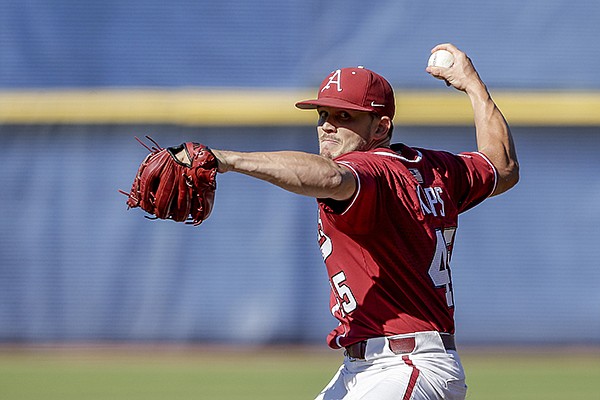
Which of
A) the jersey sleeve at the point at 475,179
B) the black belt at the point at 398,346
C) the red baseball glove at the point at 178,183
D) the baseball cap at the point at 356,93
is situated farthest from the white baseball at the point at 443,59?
the red baseball glove at the point at 178,183

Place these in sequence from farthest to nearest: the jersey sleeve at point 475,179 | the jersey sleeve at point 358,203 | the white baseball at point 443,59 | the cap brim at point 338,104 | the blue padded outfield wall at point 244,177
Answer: the blue padded outfield wall at point 244,177
the white baseball at point 443,59
the jersey sleeve at point 475,179
the cap brim at point 338,104
the jersey sleeve at point 358,203

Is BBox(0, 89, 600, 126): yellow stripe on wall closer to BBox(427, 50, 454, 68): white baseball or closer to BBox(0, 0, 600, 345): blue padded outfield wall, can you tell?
BBox(0, 0, 600, 345): blue padded outfield wall

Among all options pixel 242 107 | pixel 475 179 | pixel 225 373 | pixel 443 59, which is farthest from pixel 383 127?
pixel 242 107

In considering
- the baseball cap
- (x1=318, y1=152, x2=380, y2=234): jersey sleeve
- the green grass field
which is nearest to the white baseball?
the baseball cap

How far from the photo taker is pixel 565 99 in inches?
339

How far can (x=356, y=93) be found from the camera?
2953 mm

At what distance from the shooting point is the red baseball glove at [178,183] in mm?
2463

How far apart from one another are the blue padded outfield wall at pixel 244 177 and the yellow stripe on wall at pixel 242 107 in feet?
0.08

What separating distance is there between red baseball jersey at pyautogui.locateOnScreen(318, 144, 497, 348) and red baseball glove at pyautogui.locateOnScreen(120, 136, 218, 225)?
37cm

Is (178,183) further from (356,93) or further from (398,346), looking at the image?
(398,346)

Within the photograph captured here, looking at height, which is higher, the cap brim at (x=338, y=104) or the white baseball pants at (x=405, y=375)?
the cap brim at (x=338, y=104)

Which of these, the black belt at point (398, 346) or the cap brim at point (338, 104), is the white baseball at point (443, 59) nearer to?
the cap brim at point (338, 104)

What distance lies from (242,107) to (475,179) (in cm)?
550

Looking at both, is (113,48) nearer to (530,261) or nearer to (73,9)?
(73,9)
